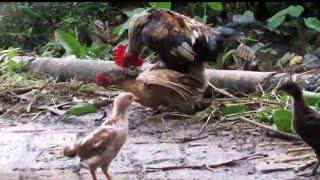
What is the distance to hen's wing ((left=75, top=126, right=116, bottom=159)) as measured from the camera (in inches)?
130

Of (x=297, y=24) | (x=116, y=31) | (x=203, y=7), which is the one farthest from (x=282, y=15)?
(x=116, y=31)

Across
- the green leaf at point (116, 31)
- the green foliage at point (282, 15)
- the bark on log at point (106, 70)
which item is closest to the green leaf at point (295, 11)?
the green foliage at point (282, 15)

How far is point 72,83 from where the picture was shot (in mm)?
5754

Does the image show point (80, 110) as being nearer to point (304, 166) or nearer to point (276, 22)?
point (304, 166)

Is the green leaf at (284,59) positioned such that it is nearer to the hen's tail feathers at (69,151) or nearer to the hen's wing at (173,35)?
the hen's wing at (173,35)

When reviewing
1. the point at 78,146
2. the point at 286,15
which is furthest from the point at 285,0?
the point at 78,146

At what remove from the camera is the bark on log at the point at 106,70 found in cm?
531

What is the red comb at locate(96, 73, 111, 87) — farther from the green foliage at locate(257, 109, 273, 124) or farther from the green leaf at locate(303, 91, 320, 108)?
the green leaf at locate(303, 91, 320, 108)

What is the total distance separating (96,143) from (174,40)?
1.60 m

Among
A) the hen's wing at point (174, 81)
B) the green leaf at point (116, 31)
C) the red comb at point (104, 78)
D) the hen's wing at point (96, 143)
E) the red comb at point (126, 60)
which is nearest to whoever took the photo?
the hen's wing at point (96, 143)

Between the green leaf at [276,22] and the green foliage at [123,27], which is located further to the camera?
the green foliage at [123,27]

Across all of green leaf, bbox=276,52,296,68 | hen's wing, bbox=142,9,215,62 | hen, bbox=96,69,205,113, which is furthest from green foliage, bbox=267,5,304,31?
hen, bbox=96,69,205,113

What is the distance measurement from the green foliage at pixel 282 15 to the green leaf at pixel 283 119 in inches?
97.5

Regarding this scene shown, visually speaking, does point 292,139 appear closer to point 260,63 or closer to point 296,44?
point 260,63
